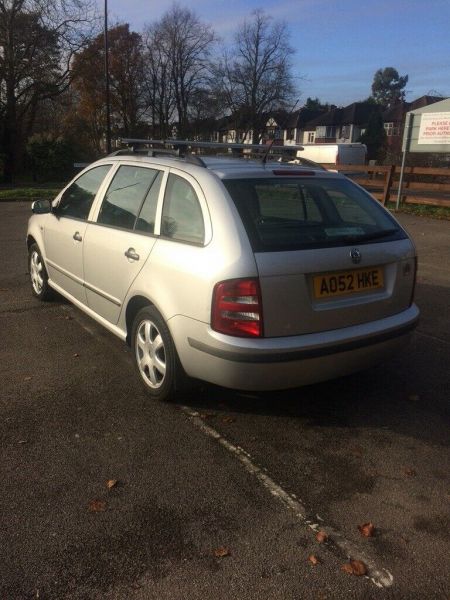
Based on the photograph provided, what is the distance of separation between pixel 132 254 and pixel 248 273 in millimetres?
1147

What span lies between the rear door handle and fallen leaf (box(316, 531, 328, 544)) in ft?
7.04

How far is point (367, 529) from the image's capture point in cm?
254

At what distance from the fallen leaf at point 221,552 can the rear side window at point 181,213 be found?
1.70 metres

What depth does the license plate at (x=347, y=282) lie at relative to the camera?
10.6 feet

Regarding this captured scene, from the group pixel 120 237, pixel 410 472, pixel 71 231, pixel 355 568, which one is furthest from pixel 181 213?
pixel 355 568

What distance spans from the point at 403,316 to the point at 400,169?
1410 centimetres

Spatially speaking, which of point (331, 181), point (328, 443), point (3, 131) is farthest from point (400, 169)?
point (3, 131)

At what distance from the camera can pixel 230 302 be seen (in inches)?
121

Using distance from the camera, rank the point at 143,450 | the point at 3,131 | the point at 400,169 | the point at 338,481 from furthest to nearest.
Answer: the point at 3,131, the point at 400,169, the point at 143,450, the point at 338,481

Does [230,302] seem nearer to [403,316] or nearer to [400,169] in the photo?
[403,316]

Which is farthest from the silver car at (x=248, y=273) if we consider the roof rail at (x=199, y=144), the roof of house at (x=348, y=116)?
the roof of house at (x=348, y=116)

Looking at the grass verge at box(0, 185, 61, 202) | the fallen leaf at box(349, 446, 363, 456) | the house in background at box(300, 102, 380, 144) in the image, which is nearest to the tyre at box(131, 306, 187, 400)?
the fallen leaf at box(349, 446, 363, 456)

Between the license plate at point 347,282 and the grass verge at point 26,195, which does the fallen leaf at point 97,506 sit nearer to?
the license plate at point 347,282

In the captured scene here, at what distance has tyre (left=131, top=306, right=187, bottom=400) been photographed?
11.5 feet
